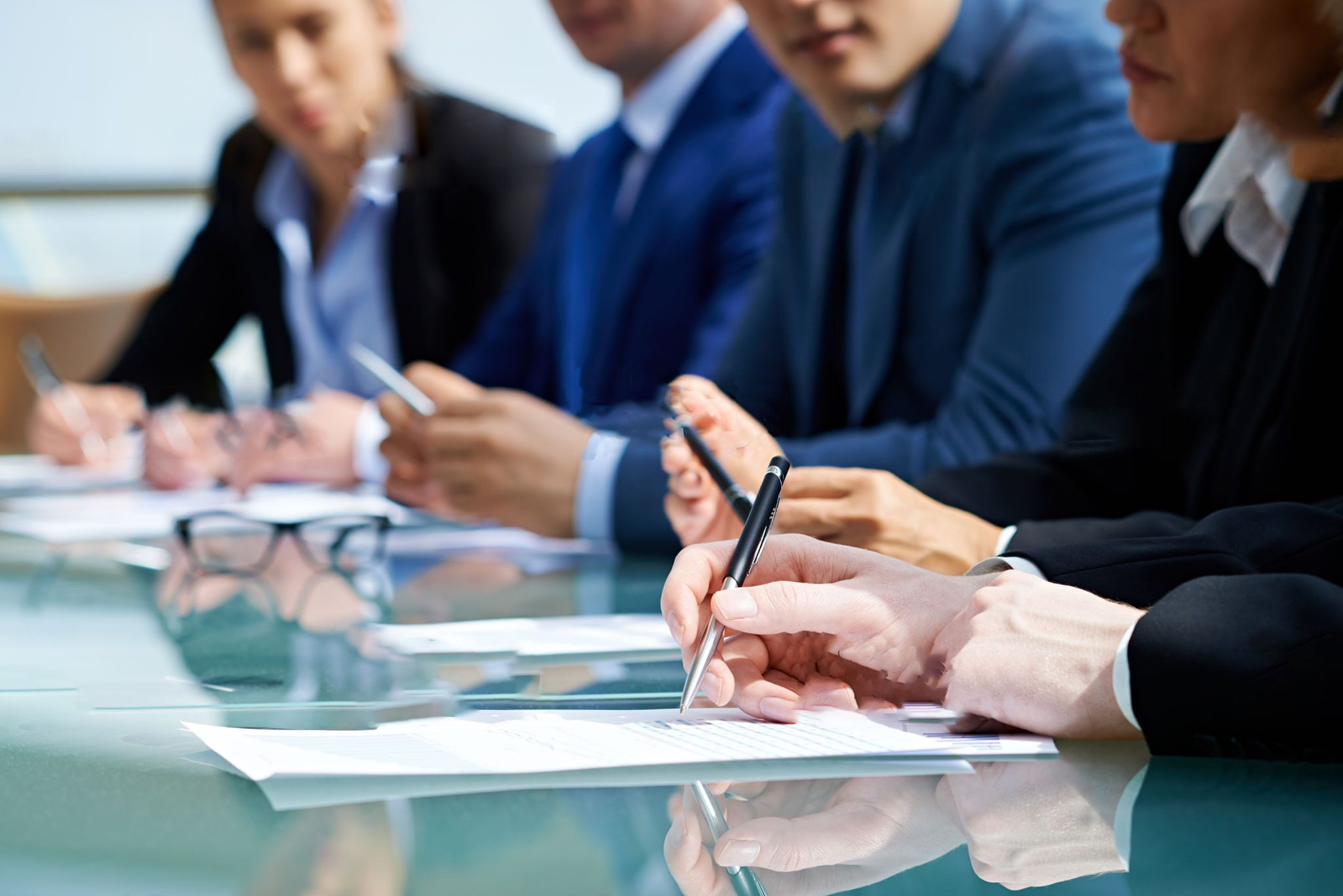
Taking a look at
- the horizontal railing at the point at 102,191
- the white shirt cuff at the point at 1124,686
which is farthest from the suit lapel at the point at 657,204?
the horizontal railing at the point at 102,191

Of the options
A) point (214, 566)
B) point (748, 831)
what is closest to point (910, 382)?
point (214, 566)

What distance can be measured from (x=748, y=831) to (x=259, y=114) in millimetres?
2298

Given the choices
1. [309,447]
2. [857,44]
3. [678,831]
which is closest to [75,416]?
[309,447]

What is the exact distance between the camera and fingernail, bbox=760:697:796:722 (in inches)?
17.7

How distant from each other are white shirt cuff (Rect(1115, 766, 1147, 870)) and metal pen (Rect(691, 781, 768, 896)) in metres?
0.10

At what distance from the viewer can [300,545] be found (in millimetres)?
1046

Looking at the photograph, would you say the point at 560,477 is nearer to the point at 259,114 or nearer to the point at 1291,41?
the point at 1291,41

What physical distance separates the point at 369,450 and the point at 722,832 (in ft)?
4.16

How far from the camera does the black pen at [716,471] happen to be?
2.02 feet

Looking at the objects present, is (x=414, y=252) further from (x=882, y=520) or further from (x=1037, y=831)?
(x=1037, y=831)

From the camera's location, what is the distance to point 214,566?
3.10 feet

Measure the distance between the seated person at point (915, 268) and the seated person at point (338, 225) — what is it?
95cm

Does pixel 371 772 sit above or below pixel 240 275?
above

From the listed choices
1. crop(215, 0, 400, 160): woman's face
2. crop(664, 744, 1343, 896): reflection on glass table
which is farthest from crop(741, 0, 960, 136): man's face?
crop(215, 0, 400, 160): woman's face
